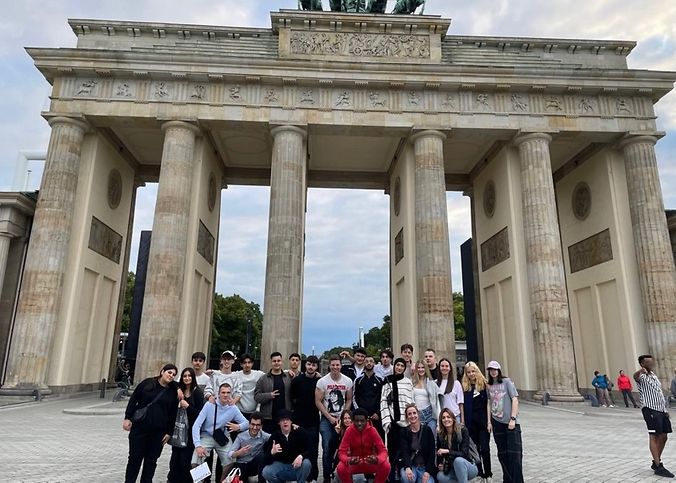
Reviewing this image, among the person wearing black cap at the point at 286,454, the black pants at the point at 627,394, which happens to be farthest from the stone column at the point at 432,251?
the person wearing black cap at the point at 286,454

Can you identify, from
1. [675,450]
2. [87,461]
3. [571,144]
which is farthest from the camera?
[571,144]

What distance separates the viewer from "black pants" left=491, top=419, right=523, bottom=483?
6227 millimetres

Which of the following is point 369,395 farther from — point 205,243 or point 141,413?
point 205,243

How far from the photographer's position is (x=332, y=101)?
2142 centimetres

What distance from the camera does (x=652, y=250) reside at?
19.9 m

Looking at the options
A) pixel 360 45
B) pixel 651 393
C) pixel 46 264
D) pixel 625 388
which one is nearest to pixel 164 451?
pixel 651 393

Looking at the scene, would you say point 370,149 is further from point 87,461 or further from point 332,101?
point 87,461

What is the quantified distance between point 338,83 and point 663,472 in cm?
1854

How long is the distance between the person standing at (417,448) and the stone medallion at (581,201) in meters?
21.6

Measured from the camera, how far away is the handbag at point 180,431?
5.89 metres

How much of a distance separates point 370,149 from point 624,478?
2090cm

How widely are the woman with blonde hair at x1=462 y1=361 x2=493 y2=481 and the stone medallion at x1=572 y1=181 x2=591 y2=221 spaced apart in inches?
805

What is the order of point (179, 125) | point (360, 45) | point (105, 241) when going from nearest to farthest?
point (179, 125) < point (360, 45) < point (105, 241)

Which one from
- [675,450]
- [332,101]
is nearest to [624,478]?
[675,450]
